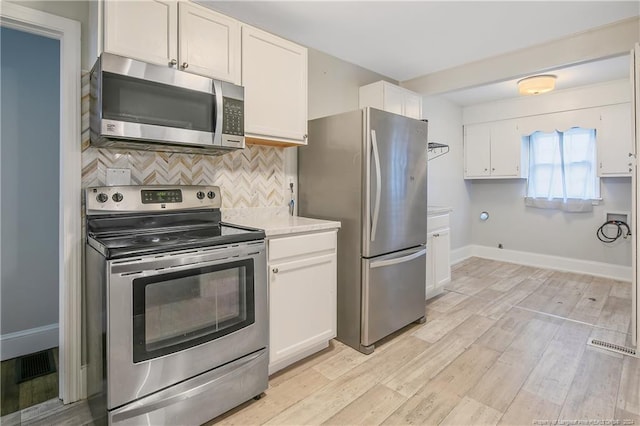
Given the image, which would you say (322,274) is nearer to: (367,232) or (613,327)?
(367,232)

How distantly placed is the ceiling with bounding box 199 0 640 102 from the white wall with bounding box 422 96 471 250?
1.65 m

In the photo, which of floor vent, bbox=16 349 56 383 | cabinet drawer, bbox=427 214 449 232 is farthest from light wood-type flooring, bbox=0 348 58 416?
cabinet drawer, bbox=427 214 449 232

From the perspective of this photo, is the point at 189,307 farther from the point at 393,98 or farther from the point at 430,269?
the point at 393,98

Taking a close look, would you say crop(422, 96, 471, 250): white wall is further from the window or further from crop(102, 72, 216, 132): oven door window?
crop(102, 72, 216, 132): oven door window

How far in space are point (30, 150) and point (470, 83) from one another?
3.81 m

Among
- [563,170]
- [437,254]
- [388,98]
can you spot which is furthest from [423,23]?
[563,170]

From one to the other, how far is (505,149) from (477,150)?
406 millimetres

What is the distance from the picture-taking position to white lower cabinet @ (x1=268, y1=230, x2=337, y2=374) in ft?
6.57

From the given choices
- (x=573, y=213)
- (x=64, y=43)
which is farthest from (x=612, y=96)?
(x=64, y=43)

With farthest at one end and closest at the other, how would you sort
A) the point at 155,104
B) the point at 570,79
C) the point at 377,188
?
1. the point at 570,79
2. the point at 377,188
3. the point at 155,104

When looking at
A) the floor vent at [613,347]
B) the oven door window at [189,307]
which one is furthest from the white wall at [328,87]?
the floor vent at [613,347]

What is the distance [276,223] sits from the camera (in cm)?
224

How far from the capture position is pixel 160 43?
1.77 m

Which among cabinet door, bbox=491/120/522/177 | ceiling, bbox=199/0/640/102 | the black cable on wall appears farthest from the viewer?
cabinet door, bbox=491/120/522/177
